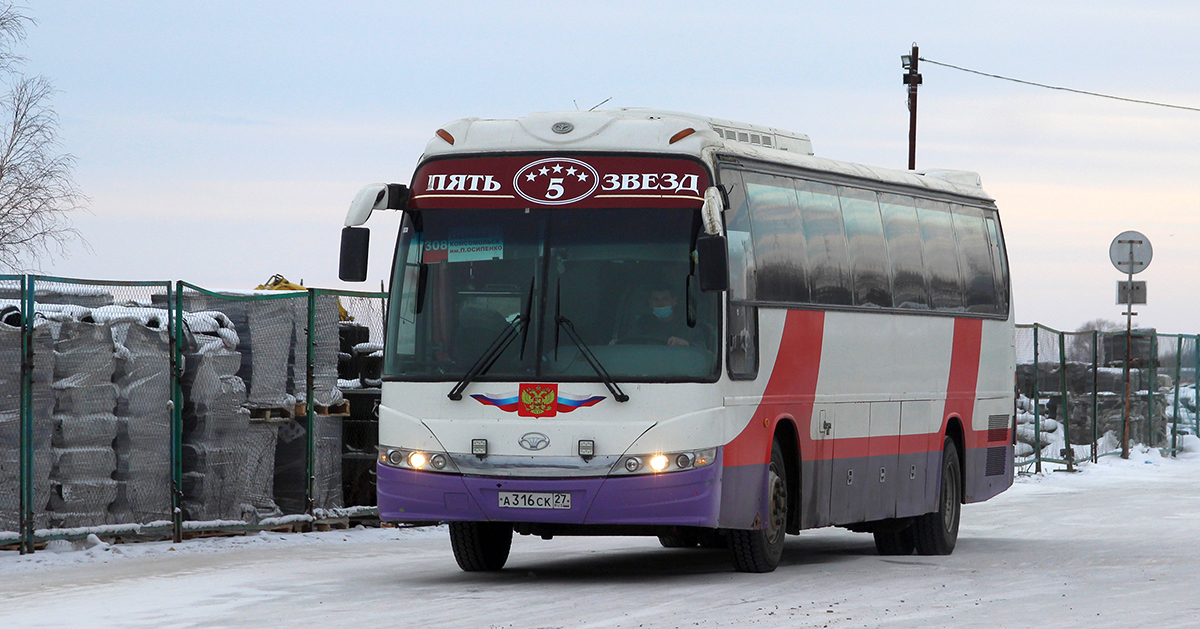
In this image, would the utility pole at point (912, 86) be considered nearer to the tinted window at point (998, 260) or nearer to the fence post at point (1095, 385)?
the fence post at point (1095, 385)

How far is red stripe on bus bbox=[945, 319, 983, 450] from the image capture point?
1772cm

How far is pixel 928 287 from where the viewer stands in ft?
56.6

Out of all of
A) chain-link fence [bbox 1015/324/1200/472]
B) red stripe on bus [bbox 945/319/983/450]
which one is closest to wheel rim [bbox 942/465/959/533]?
red stripe on bus [bbox 945/319/983/450]

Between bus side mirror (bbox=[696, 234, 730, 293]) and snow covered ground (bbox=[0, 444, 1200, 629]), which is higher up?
bus side mirror (bbox=[696, 234, 730, 293])

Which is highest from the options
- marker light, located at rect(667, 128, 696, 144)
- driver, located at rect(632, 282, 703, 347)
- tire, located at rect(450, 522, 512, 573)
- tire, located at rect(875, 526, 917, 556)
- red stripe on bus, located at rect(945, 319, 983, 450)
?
marker light, located at rect(667, 128, 696, 144)

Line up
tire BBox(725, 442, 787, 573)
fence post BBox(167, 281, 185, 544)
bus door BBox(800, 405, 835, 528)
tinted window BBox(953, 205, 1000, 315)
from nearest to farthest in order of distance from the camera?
tire BBox(725, 442, 787, 573) < bus door BBox(800, 405, 835, 528) < fence post BBox(167, 281, 185, 544) < tinted window BBox(953, 205, 1000, 315)

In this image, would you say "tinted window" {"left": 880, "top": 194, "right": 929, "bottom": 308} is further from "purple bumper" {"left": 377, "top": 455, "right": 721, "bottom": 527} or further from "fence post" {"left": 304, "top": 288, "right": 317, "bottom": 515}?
"fence post" {"left": 304, "top": 288, "right": 317, "bottom": 515}

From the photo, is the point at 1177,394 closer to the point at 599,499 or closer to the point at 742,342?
the point at 742,342

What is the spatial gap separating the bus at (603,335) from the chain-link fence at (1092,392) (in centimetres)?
1760

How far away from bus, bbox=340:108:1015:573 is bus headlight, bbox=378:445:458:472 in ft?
0.04

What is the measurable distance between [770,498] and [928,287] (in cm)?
393

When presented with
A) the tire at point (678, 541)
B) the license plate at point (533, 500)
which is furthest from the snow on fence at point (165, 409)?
the license plate at point (533, 500)

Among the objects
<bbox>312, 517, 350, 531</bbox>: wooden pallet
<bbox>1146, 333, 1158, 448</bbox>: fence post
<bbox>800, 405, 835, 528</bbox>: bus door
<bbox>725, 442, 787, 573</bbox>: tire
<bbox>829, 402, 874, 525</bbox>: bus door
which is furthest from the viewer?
<bbox>1146, 333, 1158, 448</bbox>: fence post

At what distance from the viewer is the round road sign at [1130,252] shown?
109 ft
